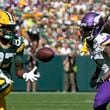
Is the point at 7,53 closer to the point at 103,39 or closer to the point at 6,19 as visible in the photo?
the point at 6,19

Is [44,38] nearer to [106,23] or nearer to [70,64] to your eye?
[70,64]

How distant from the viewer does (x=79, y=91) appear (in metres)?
17.3

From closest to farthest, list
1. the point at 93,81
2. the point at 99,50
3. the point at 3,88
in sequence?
the point at 3,88
the point at 99,50
the point at 93,81

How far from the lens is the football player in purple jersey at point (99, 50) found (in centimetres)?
604

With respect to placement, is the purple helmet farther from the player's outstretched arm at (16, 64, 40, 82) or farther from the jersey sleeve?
the player's outstretched arm at (16, 64, 40, 82)

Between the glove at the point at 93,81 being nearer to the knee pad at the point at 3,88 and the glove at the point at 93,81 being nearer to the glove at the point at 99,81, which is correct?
the glove at the point at 99,81

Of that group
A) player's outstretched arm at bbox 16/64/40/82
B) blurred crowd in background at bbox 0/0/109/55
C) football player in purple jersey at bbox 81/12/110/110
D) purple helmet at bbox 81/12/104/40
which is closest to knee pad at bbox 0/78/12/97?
player's outstretched arm at bbox 16/64/40/82

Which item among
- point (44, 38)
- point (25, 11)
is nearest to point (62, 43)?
point (44, 38)

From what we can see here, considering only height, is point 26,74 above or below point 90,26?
below

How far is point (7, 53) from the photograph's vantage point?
6.23m

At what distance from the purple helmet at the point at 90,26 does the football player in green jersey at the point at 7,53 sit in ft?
2.44

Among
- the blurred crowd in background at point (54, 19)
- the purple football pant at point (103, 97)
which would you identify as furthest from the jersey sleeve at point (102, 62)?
the blurred crowd in background at point (54, 19)

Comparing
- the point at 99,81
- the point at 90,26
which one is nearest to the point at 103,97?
the point at 99,81

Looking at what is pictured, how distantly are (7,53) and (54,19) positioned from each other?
1302 cm
